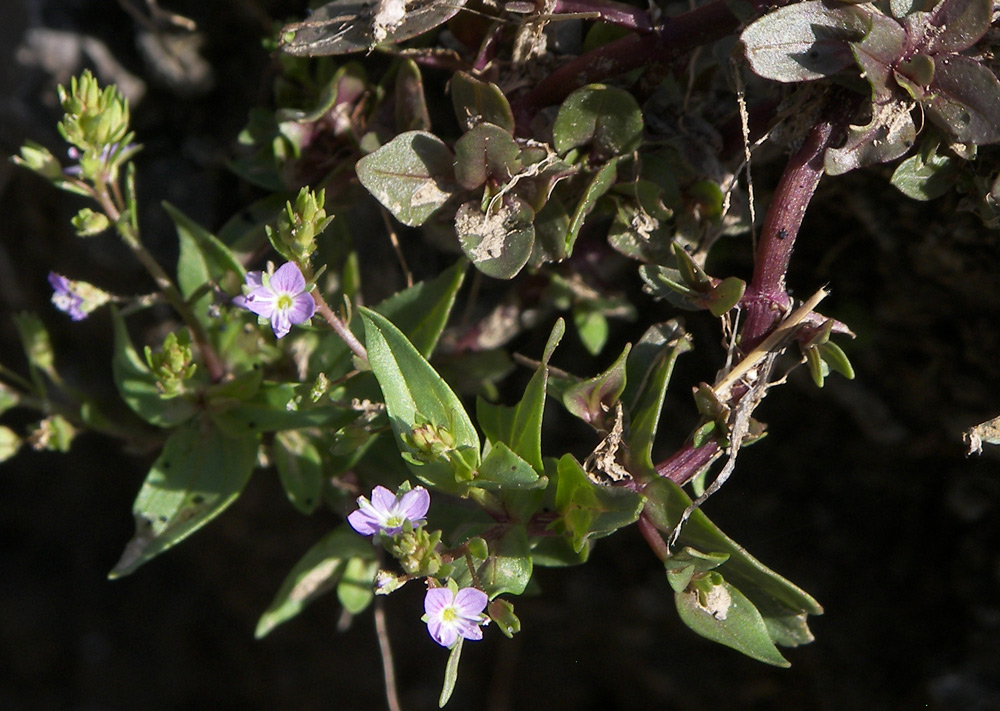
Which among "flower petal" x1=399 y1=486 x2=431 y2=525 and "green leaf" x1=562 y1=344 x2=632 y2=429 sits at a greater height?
"flower petal" x1=399 y1=486 x2=431 y2=525

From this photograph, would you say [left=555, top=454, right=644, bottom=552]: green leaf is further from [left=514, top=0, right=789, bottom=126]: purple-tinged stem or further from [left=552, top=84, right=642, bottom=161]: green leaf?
[left=514, top=0, right=789, bottom=126]: purple-tinged stem

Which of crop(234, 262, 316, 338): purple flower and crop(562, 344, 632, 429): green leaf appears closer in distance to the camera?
crop(234, 262, 316, 338): purple flower

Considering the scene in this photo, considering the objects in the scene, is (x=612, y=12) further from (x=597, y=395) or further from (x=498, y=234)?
(x=597, y=395)

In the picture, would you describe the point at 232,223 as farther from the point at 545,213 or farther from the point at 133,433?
the point at 545,213

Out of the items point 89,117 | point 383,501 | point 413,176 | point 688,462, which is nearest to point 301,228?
point 413,176

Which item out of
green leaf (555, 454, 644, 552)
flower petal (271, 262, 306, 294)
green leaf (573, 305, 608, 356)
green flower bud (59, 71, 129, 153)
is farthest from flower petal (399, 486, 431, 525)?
green flower bud (59, 71, 129, 153)

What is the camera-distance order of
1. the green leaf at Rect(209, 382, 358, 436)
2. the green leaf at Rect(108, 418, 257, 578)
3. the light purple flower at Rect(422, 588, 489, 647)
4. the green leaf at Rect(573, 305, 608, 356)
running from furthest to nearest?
1. the green leaf at Rect(573, 305, 608, 356)
2. the green leaf at Rect(108, 418, 257, 578)
3. the green leaf at Rect(209, 382, 358, 436)
4. the light purple flower at Rect(422, 588, 489, 647)

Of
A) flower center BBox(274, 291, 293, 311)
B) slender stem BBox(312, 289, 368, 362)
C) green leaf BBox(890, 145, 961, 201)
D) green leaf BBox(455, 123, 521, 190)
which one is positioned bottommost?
slender stem BBox(312, 289, 368, 362)
